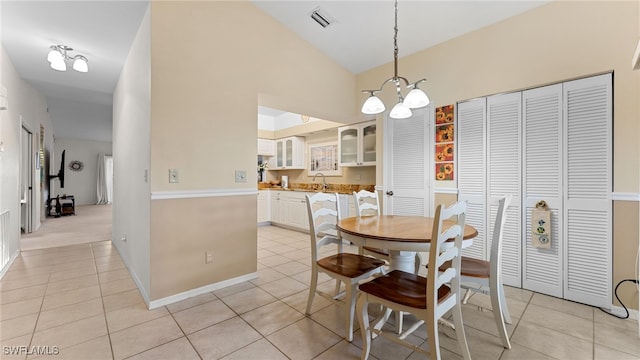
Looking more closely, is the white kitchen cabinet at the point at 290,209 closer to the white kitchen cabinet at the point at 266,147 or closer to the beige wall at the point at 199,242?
the white kitchen cabinet at the point at 266,147

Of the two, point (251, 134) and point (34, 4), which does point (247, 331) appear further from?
point (34, 4)

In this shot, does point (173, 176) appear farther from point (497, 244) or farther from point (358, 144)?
point (358, 144)

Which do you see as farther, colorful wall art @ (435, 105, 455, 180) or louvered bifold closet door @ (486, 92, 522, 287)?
colorful wall art @ (435, 105, 455, 180)

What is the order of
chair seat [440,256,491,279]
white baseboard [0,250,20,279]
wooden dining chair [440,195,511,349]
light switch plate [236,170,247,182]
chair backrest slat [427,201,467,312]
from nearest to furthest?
chair backrest slat [427,201,467,312], wooden dining chair [440,195,511,349], chair seat [440,256,491,279], light switch plate [236,170,247,182], white baseboard [0,250,20,279]

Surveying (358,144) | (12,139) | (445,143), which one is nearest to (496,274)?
(445,143)

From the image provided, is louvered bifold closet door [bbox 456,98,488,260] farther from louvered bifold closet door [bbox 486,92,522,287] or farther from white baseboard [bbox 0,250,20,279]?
white baseboard [bbox 0,250,20,279]

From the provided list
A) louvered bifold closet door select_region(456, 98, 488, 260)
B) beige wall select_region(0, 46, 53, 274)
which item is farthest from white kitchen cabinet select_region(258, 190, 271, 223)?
louvered bifold closet door select_region(456, 98, 488, 260)

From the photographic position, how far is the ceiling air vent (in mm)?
2947

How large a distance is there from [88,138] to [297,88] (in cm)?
1021

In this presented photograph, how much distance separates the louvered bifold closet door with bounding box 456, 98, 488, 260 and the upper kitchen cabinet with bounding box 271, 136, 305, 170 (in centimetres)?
360

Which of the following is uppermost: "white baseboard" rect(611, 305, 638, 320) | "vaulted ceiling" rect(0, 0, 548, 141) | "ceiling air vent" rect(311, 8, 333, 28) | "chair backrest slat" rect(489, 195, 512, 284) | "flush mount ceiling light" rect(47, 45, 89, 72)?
"ceiling air vent" rect(311, 8, 333, 28)

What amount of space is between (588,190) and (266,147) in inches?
220

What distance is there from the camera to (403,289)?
158cm

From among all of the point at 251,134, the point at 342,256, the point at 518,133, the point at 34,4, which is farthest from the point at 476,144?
the point at 34,4
